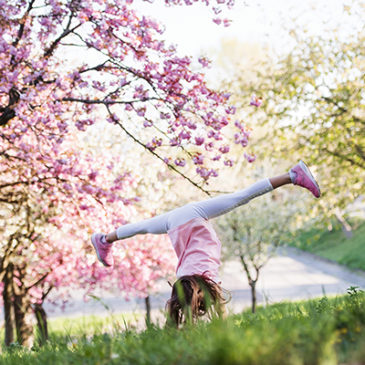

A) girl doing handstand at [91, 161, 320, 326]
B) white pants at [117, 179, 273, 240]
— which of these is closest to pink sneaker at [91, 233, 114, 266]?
girl doing handstand at [91, 161, 320, 326]

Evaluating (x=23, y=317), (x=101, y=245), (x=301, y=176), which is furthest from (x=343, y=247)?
(x=101, y=245)

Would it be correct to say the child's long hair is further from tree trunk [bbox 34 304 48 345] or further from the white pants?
tree trunk [bbox 34 304 48 345]

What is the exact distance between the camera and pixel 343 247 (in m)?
31.4

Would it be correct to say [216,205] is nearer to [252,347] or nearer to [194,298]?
[194,298]

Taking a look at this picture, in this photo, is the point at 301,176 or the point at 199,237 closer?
the point at 199,237

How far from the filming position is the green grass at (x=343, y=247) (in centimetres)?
2650

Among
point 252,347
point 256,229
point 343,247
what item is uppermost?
point 256,229

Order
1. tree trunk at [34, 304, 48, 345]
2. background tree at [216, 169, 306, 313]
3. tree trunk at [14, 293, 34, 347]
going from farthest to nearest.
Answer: background tree at [216, 169, 306, 313], tree trunk at [14, 293, 34, 347], tree trunk at [34, 304, 48, 345]

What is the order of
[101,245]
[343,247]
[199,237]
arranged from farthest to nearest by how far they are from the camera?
[343,247], [101,245], [199,237]

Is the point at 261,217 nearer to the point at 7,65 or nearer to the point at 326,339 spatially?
the point at 7,65

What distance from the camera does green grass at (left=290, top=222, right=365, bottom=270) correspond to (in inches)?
1043

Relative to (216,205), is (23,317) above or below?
below

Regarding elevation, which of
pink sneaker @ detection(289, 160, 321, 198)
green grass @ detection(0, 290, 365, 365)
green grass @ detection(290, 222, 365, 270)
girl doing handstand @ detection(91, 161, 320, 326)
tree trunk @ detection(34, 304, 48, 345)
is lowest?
green grass @ detection(0, 290, 365, 365)

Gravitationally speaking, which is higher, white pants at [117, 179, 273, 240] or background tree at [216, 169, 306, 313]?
background tree at [216, 169, 306, 313]
